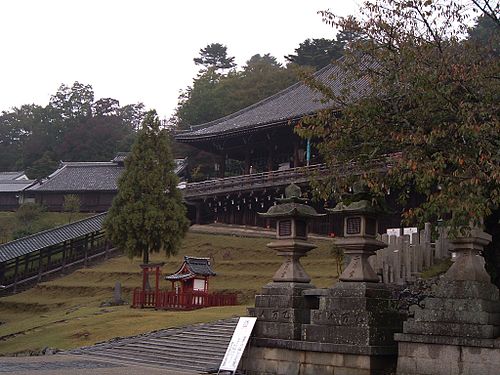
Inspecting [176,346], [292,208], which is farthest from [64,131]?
[292,208]

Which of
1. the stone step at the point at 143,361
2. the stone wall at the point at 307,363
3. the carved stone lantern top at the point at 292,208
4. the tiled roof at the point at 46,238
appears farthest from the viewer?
the tiled roof at the point at 46,238

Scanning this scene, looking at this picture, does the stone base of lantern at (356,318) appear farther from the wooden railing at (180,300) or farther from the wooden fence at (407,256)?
the wooden railing at (180,300)

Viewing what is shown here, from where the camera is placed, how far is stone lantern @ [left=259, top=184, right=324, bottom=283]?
15.5 meters

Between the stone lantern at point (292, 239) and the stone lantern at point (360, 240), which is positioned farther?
the stone lantern at point (292, 239)

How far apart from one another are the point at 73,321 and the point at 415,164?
1945 cm

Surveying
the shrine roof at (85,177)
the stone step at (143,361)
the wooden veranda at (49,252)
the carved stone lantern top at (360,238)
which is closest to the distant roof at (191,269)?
the stone step at (143,361)

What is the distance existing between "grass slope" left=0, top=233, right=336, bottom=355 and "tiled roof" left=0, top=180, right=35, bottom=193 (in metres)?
30.9

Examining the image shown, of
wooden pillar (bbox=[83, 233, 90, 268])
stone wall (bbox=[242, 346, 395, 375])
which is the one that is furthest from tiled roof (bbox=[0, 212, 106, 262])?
stone wall (bbox=[242, 346, 395, 375])

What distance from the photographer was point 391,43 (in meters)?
14.4

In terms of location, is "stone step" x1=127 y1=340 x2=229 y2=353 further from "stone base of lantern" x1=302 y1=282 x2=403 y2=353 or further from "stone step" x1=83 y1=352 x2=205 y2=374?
"stone base of lantern" x1=302 y1=282 x2=403 y2=353

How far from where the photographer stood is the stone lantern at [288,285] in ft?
49.2

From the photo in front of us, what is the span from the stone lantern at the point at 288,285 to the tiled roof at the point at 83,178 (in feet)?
167

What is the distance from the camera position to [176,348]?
64.0 ft

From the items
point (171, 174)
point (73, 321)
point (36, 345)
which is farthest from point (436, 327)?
point (171, 174)
